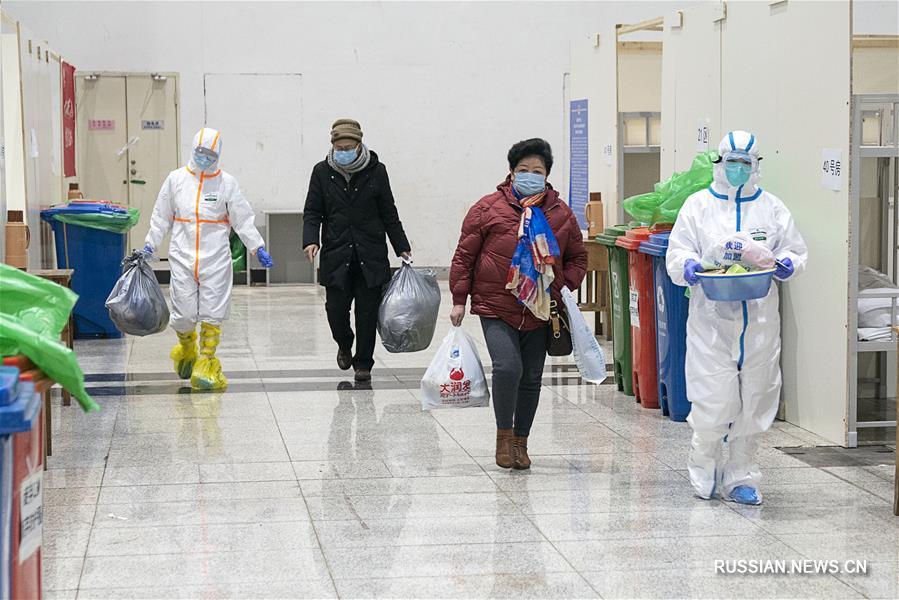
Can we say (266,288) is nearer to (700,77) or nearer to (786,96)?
(700,77)

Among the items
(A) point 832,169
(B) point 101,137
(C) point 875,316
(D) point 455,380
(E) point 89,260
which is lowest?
(D) point 455,380

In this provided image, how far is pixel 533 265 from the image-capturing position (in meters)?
5.52

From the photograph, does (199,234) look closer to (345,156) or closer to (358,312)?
(345,156)

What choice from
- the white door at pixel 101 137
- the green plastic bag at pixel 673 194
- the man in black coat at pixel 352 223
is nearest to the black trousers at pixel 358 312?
the man in black coat at pixel 352 223

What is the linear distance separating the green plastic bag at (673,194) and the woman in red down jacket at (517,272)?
1338 millimetres

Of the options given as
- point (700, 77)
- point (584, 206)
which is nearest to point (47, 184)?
point (584, 206)

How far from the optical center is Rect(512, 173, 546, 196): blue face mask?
18.4 ft

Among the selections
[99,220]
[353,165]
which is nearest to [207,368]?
[353,165]

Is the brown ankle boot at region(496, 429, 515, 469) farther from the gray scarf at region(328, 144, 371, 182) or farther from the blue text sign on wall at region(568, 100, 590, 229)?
the blue text sign on wall at region(568, 100, 590, 229)

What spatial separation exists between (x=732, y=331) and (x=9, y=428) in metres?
3.11

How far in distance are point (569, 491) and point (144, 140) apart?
33.7ft

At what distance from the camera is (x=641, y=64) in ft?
34.4

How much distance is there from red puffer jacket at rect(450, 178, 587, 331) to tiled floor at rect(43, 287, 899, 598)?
0.78 meters

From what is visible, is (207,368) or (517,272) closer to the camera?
(517,272)
